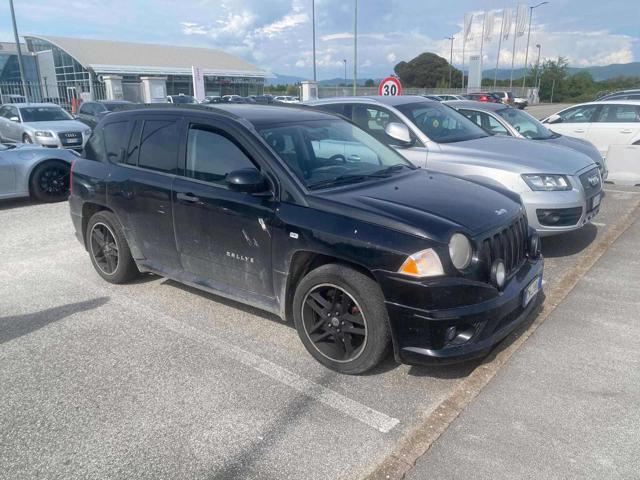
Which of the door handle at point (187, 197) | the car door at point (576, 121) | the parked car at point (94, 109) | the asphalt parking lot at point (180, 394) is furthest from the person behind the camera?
the parked car at point (94, 109)

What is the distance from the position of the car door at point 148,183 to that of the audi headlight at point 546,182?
374 cm

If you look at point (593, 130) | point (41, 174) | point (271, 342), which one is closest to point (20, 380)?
point (271, 342)

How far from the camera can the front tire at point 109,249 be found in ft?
16.6

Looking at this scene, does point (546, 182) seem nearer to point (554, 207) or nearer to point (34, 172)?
point (554, 207)

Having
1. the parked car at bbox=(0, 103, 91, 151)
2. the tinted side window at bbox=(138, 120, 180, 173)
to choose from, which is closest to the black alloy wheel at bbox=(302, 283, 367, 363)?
the tinted side window at bbox=(138, 120, 180, 173)

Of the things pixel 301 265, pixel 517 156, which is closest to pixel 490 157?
pixel 517 156

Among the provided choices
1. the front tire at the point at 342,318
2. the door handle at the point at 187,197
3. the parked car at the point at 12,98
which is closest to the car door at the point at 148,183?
the door handle at the point at 187,197

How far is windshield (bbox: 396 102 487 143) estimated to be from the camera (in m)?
6.84

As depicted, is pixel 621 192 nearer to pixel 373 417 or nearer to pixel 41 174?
pixel 373 417

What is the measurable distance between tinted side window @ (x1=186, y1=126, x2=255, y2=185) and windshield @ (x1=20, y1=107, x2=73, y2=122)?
14.2 m

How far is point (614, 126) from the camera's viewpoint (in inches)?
443

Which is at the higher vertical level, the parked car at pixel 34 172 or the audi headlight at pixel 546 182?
the audi headlight at pixel 546 182

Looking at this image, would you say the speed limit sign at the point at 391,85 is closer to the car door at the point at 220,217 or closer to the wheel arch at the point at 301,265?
the car door at the point at 220,217

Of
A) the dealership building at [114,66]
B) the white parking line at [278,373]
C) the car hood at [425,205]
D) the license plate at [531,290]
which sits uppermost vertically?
the dealership building at [114,66]
